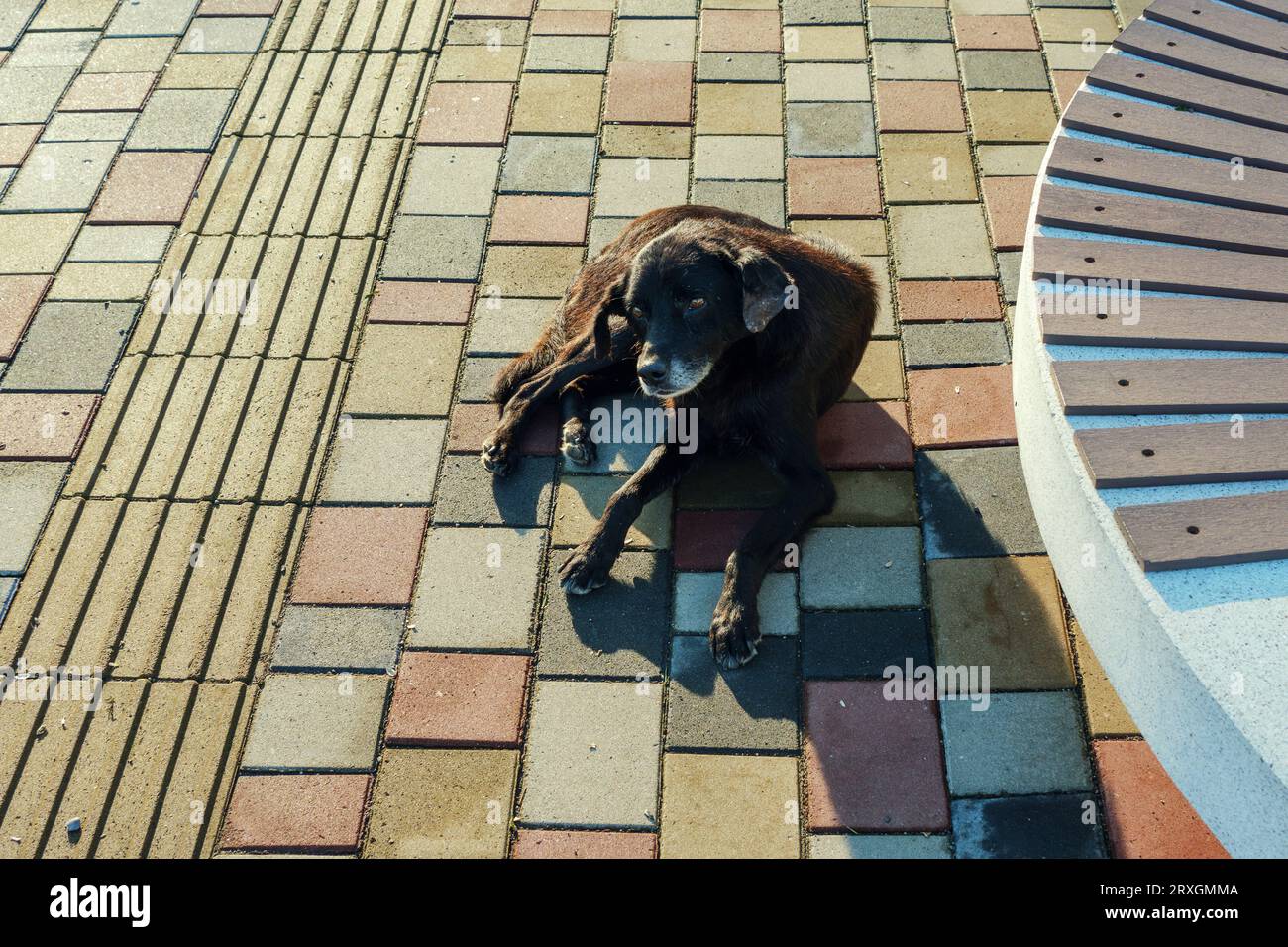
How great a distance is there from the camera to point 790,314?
3.97 meters

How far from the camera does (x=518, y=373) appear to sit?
4.64 meters

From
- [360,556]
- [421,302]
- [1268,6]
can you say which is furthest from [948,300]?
[360,556]

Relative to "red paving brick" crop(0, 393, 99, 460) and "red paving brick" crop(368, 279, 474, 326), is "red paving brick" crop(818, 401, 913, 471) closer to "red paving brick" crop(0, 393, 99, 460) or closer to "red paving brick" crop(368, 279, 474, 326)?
"red paving brick" crop(368, 279, 474, 326)

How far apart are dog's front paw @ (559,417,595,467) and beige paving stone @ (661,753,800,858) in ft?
4.35

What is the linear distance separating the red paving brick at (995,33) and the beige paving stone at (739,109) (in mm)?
1169

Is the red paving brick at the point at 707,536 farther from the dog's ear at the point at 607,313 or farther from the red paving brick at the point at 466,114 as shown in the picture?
the red paving brick at the point at 466,114

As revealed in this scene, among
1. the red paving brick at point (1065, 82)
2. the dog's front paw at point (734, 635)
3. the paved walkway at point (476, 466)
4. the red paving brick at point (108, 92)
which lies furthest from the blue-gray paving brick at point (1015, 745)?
the red paving brick at point (108, 92)

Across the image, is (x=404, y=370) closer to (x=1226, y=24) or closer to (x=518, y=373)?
(x=518, y=373)

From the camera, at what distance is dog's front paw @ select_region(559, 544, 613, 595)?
13.0ft

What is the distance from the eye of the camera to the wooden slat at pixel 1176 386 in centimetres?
335

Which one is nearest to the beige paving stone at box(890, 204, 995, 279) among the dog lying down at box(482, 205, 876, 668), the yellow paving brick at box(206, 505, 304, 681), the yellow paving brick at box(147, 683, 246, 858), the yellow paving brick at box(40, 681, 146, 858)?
the dog lying down at box(482, 205, 876, 668)
